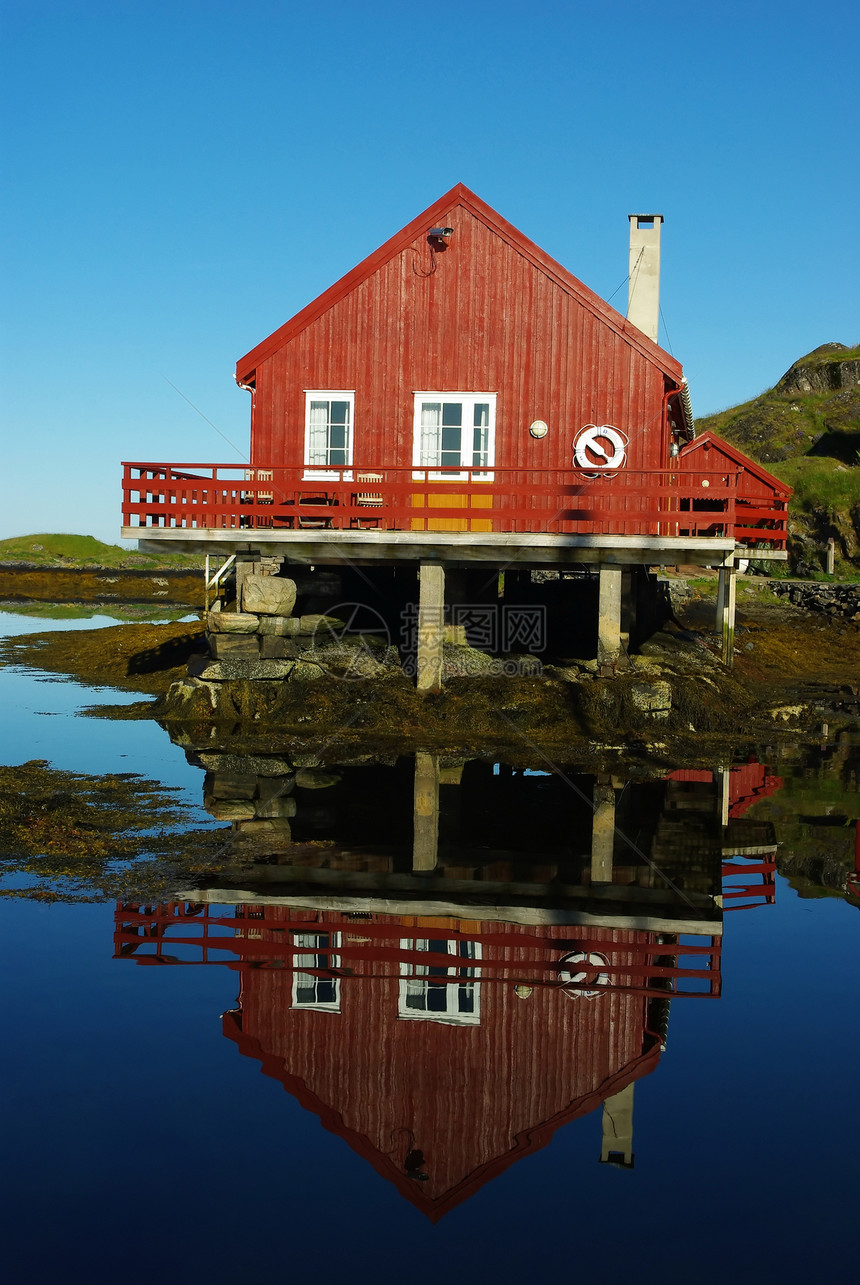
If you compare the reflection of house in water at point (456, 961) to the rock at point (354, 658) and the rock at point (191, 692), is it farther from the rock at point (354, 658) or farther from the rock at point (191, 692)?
the rock at point (354, 658)

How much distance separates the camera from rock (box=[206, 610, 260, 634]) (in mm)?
21281

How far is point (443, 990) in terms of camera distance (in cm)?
846

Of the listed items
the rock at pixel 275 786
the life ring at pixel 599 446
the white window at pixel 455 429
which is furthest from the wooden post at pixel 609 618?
the rock at pixel 275 786

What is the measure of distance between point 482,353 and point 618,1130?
18973mm

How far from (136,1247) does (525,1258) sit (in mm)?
1911

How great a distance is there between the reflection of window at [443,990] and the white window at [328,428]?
1612 centimetres

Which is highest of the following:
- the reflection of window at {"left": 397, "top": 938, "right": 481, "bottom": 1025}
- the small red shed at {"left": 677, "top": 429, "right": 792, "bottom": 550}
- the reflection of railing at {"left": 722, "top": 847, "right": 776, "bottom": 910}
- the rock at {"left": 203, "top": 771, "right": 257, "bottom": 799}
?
the small red shed at {"left": 677, "top": 429, "right": 792, "bottom": 550}

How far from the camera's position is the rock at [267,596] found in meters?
21.5

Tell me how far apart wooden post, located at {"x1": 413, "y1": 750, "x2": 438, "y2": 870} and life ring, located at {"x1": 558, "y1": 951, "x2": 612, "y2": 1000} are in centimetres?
283

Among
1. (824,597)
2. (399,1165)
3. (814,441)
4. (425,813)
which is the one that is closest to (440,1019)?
(399,1165)

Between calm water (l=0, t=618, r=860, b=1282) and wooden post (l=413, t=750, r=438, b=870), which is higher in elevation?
wooden post (l=413, t=750, r=438, b=870)

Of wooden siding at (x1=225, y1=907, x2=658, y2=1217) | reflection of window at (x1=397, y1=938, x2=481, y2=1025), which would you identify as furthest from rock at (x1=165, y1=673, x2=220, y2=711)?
wooden siding at (x1=225, y1=907, x2=658, y2=1217)

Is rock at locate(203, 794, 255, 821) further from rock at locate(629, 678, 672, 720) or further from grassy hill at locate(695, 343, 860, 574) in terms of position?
grassy hill at locate(695, 343, 860, 574)

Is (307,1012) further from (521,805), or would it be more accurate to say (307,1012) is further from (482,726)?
(482,726)
